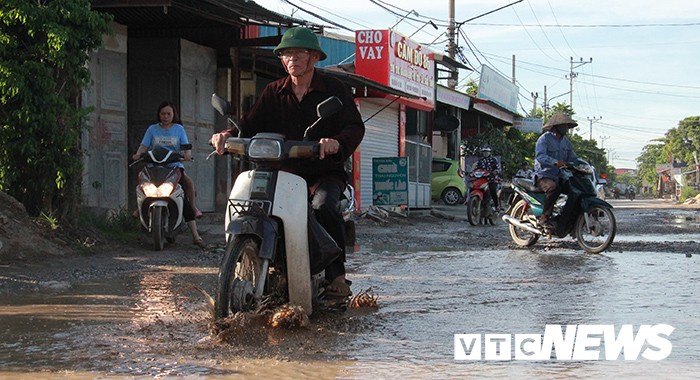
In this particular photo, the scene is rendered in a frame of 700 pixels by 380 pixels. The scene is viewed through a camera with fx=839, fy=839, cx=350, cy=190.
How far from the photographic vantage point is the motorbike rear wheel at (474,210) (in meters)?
16.6

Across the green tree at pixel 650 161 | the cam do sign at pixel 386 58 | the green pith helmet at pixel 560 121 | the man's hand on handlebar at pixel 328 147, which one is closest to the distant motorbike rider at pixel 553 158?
the green pith helmet at pixel 560 121

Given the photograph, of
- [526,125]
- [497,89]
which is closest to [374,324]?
[497,89]

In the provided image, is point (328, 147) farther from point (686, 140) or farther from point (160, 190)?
point (686, 140)

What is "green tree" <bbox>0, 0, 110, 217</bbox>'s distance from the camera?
7.63 meters

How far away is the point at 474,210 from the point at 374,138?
17.0ft

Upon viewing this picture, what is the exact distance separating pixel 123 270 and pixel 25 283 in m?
1.16

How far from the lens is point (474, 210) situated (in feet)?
54.9

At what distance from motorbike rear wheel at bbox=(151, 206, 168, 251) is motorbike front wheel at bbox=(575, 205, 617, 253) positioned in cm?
469

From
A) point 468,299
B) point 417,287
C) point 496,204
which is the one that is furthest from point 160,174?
point 496,204

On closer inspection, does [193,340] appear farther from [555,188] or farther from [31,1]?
[555,188]

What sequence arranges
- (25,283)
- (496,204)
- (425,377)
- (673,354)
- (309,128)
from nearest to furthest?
(425,377)
(673,354)
(309,128)
(25,283)
(496,204)

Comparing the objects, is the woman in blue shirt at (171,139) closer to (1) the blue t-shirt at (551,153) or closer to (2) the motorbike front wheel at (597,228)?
(1) the blue t-shirt at (551,153)

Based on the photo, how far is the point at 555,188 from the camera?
32.5 feet

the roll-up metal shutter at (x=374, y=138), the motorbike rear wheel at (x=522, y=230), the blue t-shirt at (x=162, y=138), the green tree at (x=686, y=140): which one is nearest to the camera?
the blue t-shirt at (x=162, y=138)
